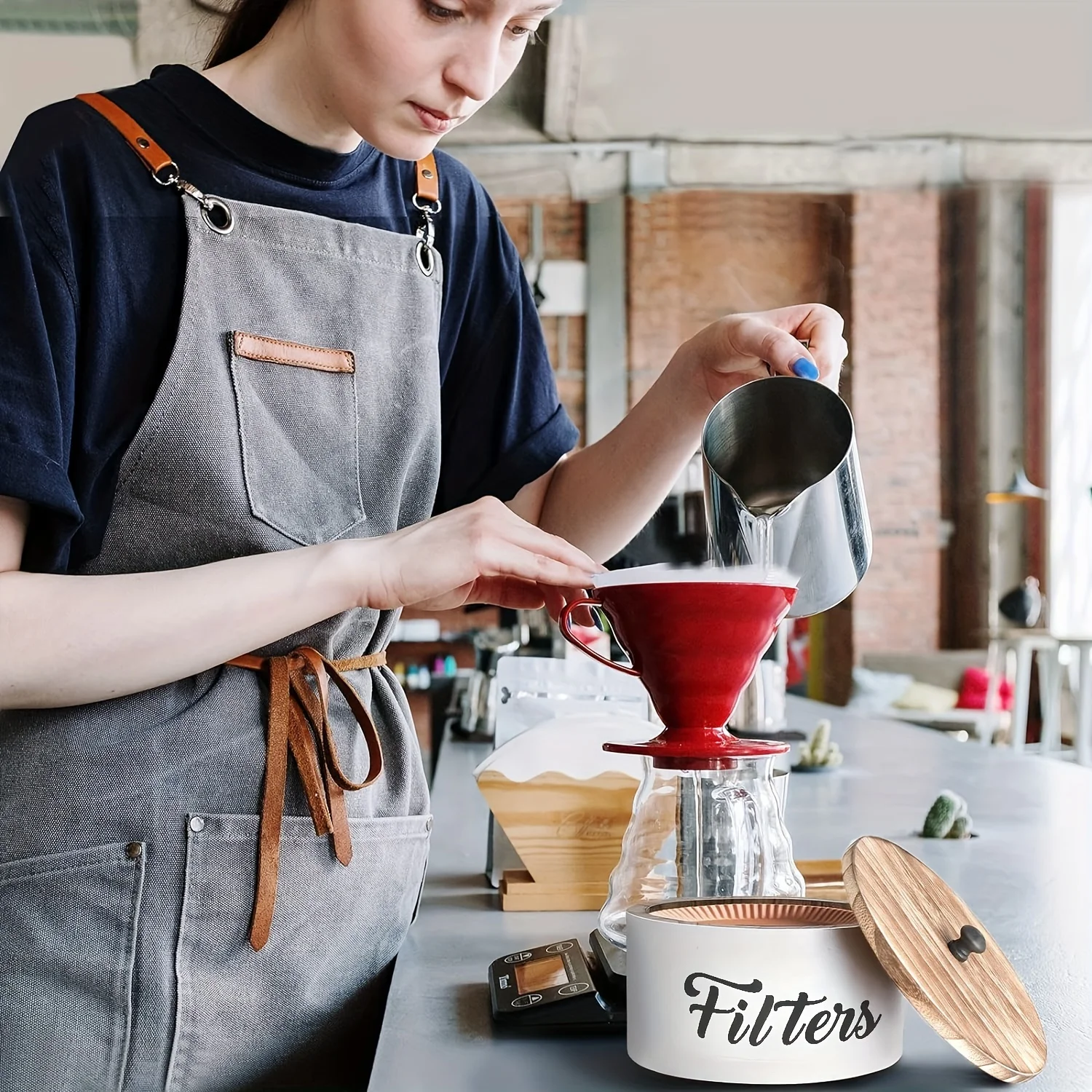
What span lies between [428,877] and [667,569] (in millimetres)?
518

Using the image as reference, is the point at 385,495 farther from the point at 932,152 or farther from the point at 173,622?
the point at 932,152

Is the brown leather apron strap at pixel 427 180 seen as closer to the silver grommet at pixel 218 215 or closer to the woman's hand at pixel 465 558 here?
the silver grommet at pixel 218 215

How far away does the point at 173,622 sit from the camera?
28.2 inches

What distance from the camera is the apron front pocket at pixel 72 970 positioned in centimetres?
75

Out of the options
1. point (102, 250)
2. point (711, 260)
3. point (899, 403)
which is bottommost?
point (102, 250)

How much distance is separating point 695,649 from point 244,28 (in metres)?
0.63

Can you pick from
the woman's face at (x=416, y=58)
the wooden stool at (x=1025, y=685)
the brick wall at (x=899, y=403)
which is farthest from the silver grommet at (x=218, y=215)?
the brick wall at (x=899, y=403)

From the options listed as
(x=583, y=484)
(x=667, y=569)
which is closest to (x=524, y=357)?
(x=583, y=484)

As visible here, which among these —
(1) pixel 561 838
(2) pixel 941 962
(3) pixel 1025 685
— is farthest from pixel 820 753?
(3) pixel 1025 685

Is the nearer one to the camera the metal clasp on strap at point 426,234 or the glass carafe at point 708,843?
the glass carafe at point 708,843

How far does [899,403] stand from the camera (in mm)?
6621

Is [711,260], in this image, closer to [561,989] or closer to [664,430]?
[664,430]

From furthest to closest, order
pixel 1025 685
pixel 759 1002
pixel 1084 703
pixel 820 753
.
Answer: pixel 1025 685 → pixel 1084 703 → pixel 820 753 → pixel 759 1002

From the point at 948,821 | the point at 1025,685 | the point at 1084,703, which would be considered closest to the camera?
the point at 948,821
